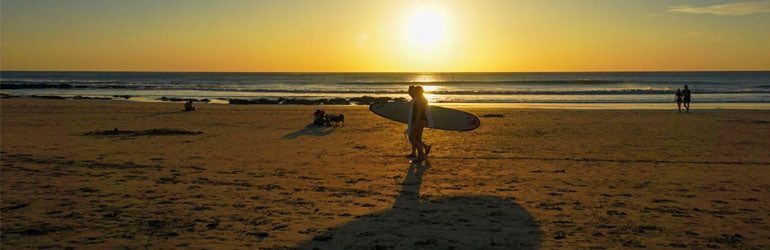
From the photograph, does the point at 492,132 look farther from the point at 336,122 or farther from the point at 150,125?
the point at 150,125

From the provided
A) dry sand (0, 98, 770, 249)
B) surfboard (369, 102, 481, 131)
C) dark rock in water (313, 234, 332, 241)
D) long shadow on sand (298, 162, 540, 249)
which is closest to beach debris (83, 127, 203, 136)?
dry sand (0, 98, 770, 249)

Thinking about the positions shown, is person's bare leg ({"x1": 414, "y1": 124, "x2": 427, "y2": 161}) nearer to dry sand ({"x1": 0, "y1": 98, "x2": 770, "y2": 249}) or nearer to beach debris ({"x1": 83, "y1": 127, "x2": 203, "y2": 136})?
dry sand ({"x1": 0, "y1": 98, "x2": 770, "y2": 249})

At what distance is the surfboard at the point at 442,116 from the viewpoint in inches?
496

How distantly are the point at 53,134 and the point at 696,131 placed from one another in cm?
1759

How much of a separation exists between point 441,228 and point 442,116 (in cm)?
703

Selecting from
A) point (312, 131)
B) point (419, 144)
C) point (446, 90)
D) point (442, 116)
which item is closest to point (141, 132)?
point (312, 131)

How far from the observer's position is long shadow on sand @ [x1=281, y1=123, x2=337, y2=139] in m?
15.7

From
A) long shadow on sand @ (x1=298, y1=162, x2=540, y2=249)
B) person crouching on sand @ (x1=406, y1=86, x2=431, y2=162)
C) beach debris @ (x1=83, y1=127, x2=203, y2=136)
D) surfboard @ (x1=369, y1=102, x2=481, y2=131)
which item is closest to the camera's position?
long shadow on sand @ (x1=298, y1=162, x2=540, y2=249)

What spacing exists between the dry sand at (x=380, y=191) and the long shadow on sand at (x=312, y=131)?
0.35 metres

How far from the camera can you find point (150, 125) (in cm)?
1822

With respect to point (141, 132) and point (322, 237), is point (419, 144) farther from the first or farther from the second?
point (141, 132)

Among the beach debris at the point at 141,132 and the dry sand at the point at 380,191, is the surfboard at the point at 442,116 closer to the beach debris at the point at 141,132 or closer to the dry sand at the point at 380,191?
the dry sand at the point at 380,191

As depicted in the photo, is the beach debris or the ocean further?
the ocean

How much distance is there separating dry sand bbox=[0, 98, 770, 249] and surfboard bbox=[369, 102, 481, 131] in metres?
0.54
